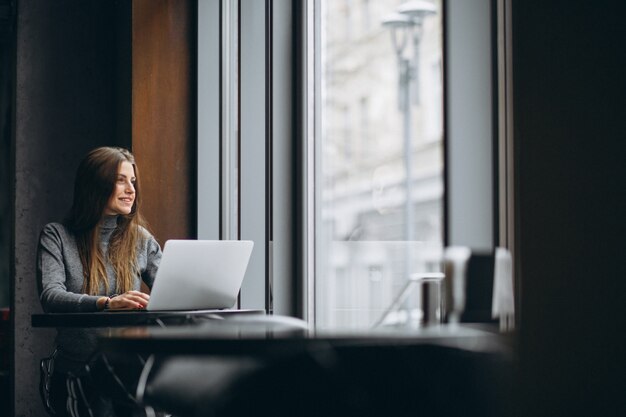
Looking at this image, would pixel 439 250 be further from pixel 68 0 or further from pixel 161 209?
pixel 68 0

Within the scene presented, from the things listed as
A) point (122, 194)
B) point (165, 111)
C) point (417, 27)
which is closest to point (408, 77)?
point (417, 27)

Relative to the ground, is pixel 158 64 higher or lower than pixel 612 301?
higher

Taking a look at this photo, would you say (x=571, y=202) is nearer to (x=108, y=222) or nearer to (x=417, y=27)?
(x=417, y=27)

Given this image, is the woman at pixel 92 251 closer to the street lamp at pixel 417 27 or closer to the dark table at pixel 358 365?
the street lamp at pixel 417 27

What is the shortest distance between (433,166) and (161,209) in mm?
2285

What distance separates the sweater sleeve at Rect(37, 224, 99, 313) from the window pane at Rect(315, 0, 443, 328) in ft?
2.76

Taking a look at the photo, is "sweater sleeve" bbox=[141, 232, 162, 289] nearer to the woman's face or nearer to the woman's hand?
the woman's face

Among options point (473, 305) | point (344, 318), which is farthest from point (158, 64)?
point (473, 305)

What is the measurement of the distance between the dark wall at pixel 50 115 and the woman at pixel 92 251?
5.56 feet

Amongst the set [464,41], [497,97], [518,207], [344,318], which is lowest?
[344,318]

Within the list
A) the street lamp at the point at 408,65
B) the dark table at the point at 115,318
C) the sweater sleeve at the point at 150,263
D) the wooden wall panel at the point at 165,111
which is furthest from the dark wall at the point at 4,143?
the street lamp at the point at 408,65

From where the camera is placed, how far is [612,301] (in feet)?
3.86

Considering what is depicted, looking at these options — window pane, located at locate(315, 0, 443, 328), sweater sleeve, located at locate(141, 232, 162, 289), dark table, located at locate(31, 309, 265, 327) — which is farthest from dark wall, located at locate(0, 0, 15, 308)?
dark table, located at locate(31, 309, 265, 327)

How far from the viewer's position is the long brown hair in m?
3.14
